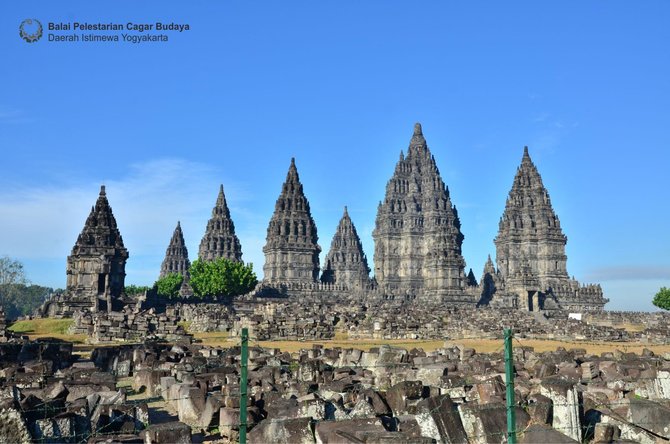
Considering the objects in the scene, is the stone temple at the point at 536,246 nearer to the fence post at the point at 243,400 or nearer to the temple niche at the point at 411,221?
the temple niche at the point at 411,221

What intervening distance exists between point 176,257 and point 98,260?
68.2m

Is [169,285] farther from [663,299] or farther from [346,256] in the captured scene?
[663,299]

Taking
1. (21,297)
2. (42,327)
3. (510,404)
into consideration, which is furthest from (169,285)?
(510,404)

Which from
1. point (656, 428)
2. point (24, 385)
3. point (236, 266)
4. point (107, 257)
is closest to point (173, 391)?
point (24, 385)

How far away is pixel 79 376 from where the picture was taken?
588 inches

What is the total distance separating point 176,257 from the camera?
419 feet

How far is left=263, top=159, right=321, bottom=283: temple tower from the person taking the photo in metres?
92.1

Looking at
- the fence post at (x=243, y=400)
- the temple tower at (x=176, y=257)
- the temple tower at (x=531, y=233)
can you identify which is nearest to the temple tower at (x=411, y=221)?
the temple tower at (x=531, y=233)

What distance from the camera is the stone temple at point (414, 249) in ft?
291

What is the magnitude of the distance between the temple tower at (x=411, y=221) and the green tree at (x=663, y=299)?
28.6 metres

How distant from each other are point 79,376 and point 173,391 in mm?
2386

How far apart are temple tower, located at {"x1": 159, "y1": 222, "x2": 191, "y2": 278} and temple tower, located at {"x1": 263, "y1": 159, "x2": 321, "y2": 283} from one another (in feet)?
117

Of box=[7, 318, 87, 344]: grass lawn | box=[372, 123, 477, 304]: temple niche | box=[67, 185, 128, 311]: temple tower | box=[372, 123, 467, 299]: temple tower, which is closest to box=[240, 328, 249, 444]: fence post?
box=[7, 318, 87, 344]: grass lawn

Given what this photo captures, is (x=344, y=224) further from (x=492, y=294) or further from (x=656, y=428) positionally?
(x=656, y=428)
